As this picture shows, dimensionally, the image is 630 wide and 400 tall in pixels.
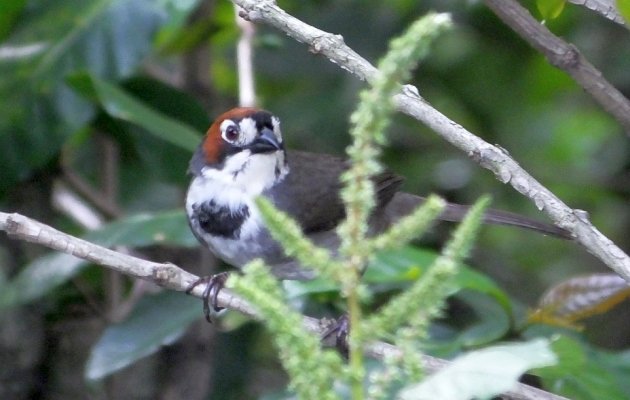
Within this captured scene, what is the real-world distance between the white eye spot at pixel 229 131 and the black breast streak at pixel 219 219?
0.68 ft

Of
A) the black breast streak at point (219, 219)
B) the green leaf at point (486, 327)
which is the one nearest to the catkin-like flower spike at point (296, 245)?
the green leaf at point (486, 327)

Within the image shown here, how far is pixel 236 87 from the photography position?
497 cm

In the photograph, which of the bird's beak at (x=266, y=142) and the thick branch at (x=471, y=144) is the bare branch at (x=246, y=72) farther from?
the thick branch at (x=471, y=144)

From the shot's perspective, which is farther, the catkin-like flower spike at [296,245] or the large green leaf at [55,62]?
the large green leaf at [55,62]

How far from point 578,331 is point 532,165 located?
2.17 metres

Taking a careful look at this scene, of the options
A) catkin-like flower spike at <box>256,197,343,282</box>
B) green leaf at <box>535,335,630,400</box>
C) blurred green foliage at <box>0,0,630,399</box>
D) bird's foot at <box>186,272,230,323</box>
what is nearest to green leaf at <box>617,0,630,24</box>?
green leaf at <box>535,335,630,400</box>

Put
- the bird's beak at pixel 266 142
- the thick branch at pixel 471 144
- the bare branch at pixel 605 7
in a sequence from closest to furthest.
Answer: the thick branch at pixel 471 144
the bare branch at pixel 605 7
the bird's beak at pixel 266 142

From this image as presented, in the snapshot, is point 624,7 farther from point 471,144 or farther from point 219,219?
point 219,219

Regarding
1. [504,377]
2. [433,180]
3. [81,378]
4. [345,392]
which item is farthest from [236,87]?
[504,377]

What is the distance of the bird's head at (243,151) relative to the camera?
3.31 meters

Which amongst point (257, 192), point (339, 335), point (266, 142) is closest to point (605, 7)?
point (339, 335)

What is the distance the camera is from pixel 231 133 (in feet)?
11.0

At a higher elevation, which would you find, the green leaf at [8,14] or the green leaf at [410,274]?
the green leaf at [410,274]

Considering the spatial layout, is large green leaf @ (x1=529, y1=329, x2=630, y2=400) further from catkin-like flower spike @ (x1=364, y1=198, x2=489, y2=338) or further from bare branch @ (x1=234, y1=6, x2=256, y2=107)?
bare branch @ (x1=234, y1=6, x2=256, y2=107)
